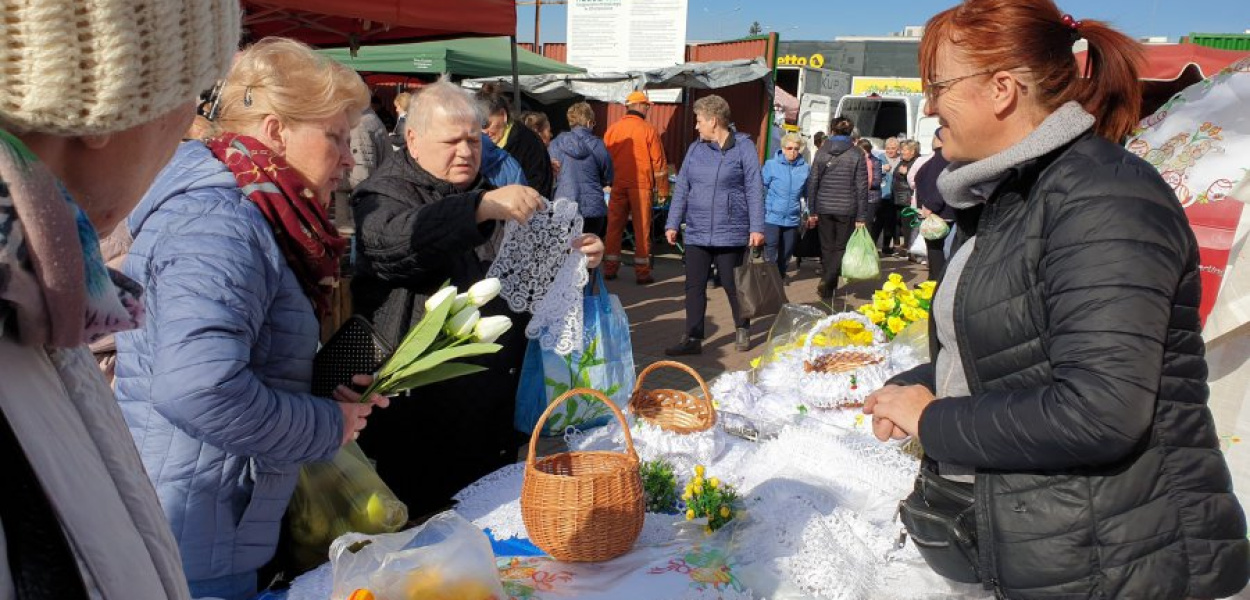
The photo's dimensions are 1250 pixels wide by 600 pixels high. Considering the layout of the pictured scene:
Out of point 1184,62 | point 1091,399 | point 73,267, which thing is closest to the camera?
point 73,267

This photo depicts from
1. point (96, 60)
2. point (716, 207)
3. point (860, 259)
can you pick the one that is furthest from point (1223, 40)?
point (96, 60)

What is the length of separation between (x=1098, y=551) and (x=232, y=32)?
144cm

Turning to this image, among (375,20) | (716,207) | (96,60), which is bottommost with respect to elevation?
(716,207)

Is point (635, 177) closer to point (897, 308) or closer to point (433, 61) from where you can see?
point (433, 61)

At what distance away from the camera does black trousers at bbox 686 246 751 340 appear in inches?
247

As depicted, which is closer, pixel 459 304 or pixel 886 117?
pixel 459 304

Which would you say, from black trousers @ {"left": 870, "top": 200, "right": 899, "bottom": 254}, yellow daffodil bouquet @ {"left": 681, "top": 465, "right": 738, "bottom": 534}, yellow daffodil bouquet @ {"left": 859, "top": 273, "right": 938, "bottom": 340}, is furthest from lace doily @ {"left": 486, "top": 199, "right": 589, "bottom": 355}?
black trousers @ {"left": 870, "top": 200, "right": 899, "bottom": 254}

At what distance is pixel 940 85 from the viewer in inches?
63.7

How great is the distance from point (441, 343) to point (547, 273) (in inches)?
42.5

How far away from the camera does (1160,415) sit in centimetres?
137

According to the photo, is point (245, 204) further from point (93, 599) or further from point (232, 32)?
point (93, 599)

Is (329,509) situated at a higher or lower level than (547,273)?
lower

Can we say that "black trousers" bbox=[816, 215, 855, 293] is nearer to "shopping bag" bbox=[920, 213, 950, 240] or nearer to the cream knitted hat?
"shopping bag" bbox=[920, 213, 950, 240]

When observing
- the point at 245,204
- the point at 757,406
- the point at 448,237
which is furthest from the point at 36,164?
the point at 757,406
